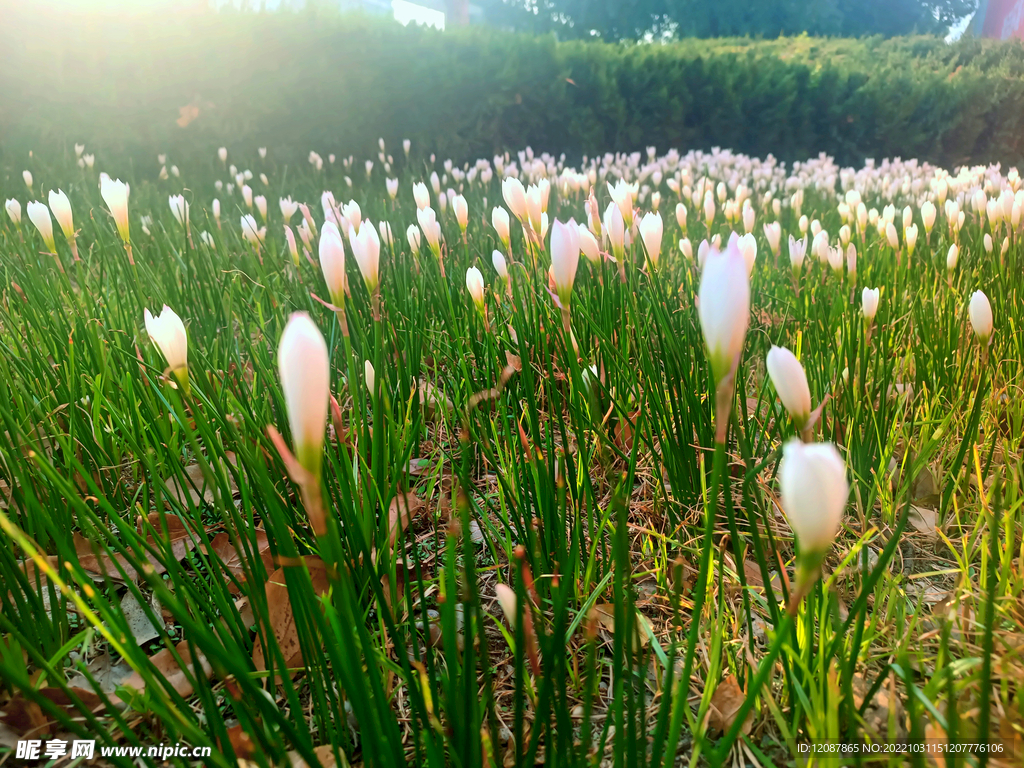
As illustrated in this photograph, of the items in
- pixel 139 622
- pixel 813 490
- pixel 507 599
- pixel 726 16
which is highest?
pixel 726 16

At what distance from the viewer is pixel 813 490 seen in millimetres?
669

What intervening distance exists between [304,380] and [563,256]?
2.79 feet

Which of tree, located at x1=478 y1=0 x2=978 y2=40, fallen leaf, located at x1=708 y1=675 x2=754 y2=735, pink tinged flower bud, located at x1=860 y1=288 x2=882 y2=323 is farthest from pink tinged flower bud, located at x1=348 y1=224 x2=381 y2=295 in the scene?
tree, located at x1=478 y1=0 x2=978 y2=40

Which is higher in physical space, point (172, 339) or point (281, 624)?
point (172, 339)

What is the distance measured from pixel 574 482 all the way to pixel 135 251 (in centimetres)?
350

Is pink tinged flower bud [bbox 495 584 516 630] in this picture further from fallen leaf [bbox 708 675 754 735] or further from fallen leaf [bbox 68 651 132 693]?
fallen leaf [bbox 68 651 132 693]

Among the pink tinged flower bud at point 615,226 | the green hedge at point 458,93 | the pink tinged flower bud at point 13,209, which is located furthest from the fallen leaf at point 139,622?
the green hedge at point 458,93

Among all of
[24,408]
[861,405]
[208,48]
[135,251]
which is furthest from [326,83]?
[861,405]

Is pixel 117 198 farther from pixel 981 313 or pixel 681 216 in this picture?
pixel 981 313

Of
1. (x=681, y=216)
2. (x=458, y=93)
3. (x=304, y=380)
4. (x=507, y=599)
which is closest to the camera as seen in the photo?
(x=304, y=380)

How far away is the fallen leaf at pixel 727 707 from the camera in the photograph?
43.8 inches

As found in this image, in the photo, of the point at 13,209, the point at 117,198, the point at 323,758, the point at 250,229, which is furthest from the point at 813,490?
the point at 13,209

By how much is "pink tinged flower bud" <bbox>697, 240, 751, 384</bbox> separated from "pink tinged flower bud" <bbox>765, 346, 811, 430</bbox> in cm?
18

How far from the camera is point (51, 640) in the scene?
1242 mm
